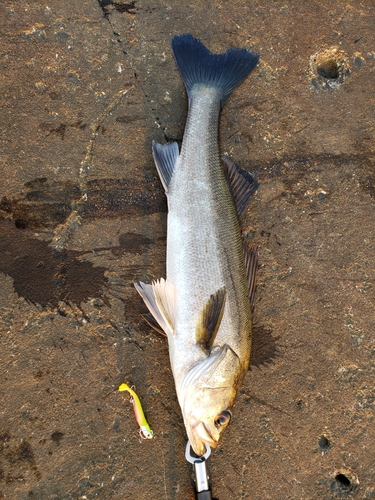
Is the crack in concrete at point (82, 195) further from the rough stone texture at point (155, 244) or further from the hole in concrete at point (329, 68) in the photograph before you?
the hole in concrete at point (329, 68)

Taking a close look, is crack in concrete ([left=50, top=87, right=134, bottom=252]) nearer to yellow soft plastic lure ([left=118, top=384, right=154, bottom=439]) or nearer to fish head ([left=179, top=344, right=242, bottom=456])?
yellow soft plastic lure ([left=118, top=384, right=154, bottom=439])

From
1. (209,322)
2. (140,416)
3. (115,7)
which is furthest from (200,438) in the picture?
(115,7)

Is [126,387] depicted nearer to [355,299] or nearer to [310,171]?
[355,299]

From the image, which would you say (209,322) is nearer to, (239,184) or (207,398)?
(207,398)

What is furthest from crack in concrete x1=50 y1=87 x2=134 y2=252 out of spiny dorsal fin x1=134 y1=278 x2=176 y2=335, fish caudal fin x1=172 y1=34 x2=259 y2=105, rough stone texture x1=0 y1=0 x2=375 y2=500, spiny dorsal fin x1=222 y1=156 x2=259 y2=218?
spiny dorsal fin x1=222 y1=156 x2=259 y2=218

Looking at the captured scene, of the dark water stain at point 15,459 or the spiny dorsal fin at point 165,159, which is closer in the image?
the dark water stain at point 15,459

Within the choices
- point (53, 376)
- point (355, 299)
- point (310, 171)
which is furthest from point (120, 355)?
point (310, 171)

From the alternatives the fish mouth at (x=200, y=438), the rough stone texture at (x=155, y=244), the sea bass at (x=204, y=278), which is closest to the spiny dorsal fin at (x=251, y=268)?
the sea bass at (x=204, y=278)
